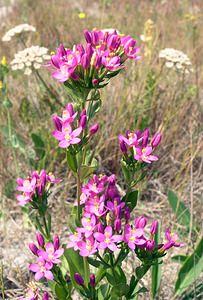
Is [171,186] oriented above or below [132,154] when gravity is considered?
below

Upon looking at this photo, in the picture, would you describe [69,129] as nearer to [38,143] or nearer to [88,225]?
[88,225]

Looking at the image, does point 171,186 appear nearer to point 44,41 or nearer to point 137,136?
point 137,136

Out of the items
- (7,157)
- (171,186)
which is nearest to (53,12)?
(7,157)

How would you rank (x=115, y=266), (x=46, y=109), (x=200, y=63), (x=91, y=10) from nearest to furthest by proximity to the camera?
1. (x=115, y=266)
2. (x=46, y=109)
3. (x=200, y=63)
4. (x=91, y=10)

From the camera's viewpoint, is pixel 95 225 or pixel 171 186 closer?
pixel 95 225

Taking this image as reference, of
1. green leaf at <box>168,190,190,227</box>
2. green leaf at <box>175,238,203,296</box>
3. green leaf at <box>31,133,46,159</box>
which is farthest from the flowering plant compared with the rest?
green leaf at <box>31,133,46,159</box>

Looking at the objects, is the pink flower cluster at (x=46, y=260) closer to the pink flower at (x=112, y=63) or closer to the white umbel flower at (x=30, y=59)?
the pink flower at (x=112, y=63)

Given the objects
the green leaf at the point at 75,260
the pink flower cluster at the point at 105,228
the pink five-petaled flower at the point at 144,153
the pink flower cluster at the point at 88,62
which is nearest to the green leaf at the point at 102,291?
the green leaf at the point at 75,260

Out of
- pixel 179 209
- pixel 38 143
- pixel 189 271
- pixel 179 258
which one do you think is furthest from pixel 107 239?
pixel 38 143
